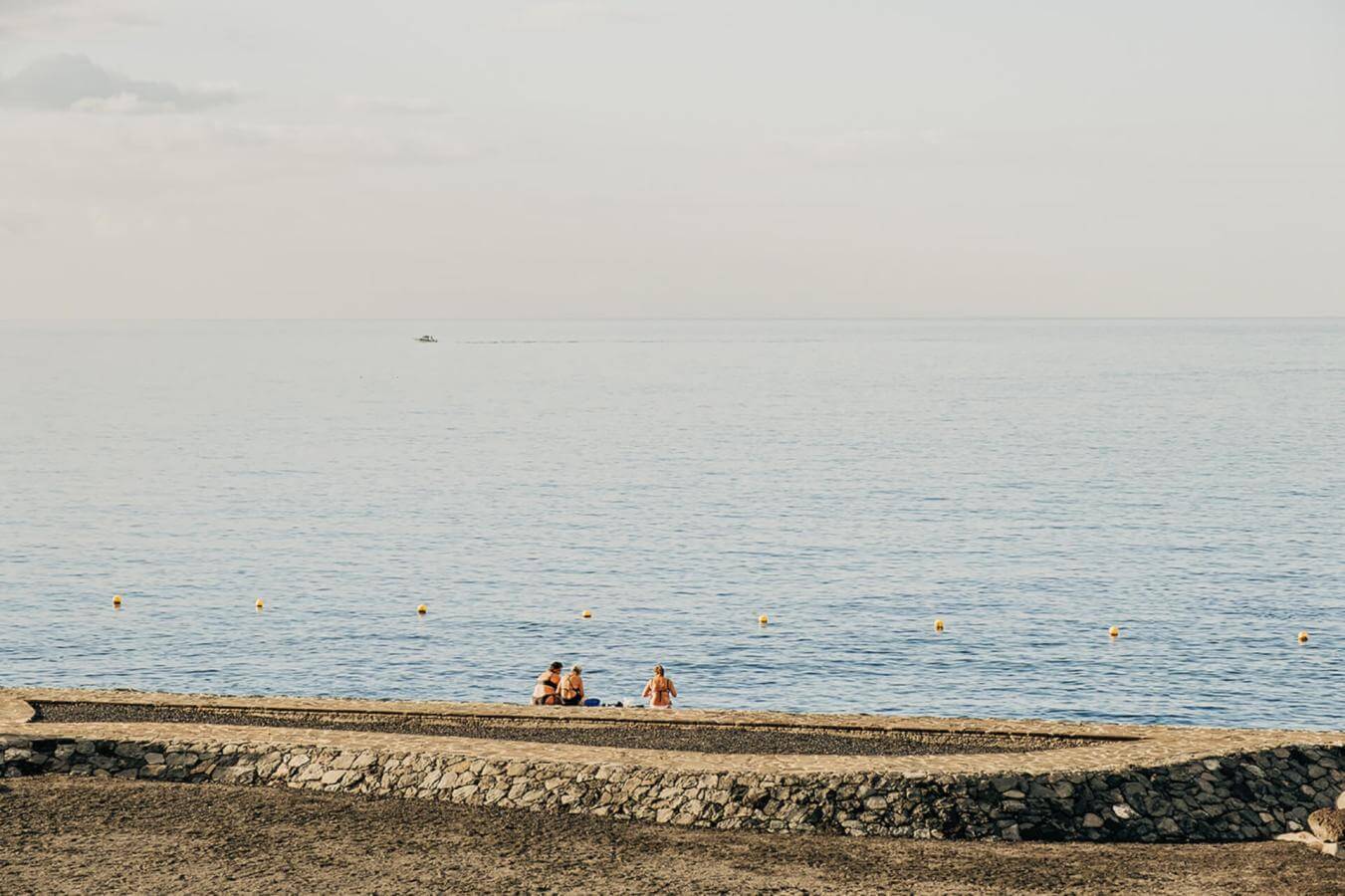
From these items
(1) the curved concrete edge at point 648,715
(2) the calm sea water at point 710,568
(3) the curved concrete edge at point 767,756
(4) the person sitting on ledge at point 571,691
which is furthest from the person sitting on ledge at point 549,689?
(2) the calm sea water at point 710,568

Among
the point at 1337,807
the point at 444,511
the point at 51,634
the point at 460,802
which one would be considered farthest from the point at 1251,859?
the point at 444,511

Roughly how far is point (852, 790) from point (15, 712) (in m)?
16.1

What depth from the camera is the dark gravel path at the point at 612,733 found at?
26234mm

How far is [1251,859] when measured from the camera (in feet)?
71.6

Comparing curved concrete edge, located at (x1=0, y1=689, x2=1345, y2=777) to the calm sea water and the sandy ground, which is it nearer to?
the sandy ground

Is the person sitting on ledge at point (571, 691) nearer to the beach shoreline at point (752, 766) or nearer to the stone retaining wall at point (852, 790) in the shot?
the beach shoreline at point (752, 766)

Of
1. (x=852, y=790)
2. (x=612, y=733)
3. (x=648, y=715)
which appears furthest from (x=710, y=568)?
(x=852, y=790)

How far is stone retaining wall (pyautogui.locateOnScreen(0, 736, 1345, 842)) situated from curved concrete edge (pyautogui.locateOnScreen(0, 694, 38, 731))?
83.7 inches

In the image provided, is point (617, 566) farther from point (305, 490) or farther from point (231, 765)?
point (231, 765)

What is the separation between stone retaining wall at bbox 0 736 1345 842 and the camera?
22.9 meters

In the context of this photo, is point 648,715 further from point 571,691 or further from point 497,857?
point 497,857

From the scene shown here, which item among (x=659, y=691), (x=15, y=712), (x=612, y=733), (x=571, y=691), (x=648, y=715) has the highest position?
(x=15, y=712)

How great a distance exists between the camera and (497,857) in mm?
21391

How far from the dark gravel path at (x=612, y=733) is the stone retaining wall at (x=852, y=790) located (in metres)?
2.29
